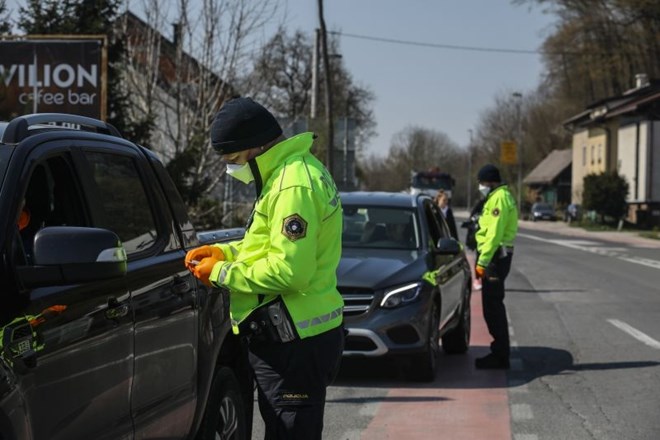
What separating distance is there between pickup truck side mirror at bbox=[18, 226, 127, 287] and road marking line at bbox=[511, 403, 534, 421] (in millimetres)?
4653

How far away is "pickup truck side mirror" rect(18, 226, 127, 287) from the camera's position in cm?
291

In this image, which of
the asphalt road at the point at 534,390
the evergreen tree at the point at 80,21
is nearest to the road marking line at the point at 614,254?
the asphalt road at the point at 534,390

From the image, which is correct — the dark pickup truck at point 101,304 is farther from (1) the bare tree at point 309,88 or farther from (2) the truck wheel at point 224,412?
(1) the bare tree at point 309,88

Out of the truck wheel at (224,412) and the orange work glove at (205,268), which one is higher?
the orange work glove at (205,268)

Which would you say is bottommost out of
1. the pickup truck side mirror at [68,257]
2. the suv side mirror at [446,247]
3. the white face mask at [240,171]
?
the suv side mirror at [446,247]

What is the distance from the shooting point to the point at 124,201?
4172 millimetres

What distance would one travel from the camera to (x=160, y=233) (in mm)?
4449

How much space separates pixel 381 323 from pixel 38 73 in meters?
8.54

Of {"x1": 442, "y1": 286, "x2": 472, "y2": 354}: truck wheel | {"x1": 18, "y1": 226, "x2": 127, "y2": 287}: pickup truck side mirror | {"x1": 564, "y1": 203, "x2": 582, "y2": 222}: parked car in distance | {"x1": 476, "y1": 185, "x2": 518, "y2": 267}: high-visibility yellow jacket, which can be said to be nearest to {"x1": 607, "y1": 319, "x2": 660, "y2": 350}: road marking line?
{"x1": 442, "y1": 286, "x2": 472, "y2": 354}: truck wheel

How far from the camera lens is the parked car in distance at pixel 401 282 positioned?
26.8 ft

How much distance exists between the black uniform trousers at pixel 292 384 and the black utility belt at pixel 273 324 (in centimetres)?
3

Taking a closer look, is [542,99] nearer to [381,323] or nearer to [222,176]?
[222,176]

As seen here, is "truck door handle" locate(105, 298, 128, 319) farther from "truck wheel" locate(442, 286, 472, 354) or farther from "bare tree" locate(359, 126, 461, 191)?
"bare tree" locate(359, 126, 461, 191)

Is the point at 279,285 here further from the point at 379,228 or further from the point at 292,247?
the point at 379,228
